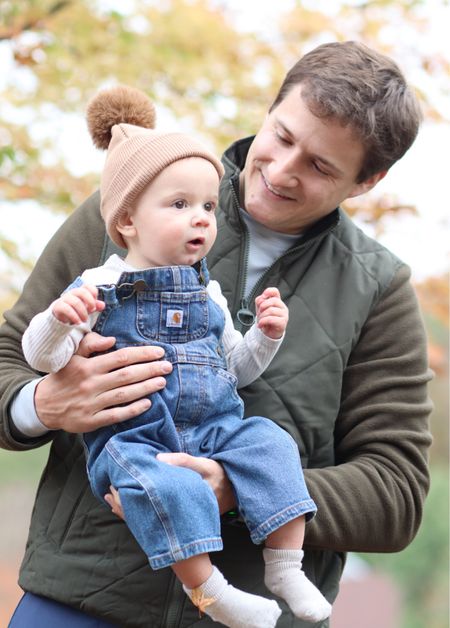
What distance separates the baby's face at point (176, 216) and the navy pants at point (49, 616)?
2.66ft

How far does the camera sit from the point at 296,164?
2396 millimetres

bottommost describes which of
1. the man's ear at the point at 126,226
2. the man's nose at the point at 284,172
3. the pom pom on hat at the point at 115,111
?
the man's ear at the point at 126,226

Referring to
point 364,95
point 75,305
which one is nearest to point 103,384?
point 75,305

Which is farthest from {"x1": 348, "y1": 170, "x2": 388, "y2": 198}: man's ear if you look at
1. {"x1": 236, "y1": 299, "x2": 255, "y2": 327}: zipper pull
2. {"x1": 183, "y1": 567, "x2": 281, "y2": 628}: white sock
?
{"x1": 183, "y1": 567, "x2": 281, "y2": 628}: white sock

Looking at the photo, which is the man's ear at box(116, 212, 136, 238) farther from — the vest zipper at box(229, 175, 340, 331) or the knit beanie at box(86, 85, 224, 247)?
the vest zipper at box(229, 175, 340, 331)

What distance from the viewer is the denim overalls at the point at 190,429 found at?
6.36ft

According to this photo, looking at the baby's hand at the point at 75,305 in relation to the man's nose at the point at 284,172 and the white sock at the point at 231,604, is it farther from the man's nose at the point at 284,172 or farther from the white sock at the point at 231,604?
the man's nose at the point at 284,172

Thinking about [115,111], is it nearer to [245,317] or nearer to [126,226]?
[126,226]

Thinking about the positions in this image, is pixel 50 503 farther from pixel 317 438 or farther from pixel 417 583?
pixel 417 583

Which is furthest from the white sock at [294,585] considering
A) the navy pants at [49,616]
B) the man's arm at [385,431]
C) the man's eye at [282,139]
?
the man's eye at [282,139]

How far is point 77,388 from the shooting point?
6.79 ft

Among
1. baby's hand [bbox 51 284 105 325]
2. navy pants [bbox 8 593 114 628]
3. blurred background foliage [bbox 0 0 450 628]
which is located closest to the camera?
baby's hand [bbox 51 284 105 325]

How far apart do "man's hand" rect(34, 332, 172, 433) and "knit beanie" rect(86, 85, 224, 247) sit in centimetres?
29

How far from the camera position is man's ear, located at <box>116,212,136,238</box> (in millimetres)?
2119
